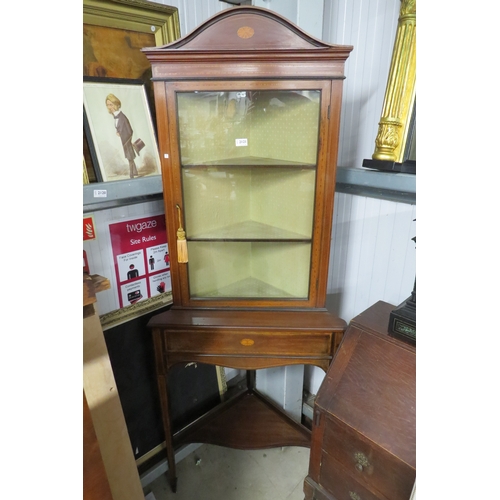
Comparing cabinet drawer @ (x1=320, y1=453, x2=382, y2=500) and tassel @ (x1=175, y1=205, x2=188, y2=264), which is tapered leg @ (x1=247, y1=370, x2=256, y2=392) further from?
tassel @ (x1=175, y1=205, x2=188, y2=264)

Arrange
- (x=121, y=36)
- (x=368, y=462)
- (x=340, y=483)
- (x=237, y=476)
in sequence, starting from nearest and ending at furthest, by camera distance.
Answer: (x=368, y=462) → (x=340, y=483) → (x=121, y=36) → (x=237, y=476)

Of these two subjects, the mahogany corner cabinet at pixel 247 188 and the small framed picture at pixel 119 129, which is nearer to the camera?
the mahogany corner cabinet at pixel 247 188

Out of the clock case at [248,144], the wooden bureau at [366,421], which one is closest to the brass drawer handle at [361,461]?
the wooden bureau at [366,421]

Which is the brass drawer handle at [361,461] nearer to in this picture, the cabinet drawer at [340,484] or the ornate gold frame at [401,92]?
the cabinet drawer at [340,484]

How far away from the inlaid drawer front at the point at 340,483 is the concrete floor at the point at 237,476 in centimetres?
63

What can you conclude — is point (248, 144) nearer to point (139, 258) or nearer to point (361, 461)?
point (139, 258)

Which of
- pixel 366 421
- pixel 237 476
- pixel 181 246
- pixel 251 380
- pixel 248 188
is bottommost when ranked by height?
pixel 237 476

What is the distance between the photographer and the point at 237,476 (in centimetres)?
164

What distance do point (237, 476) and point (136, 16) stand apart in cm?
201

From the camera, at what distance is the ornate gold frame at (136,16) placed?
1.08m

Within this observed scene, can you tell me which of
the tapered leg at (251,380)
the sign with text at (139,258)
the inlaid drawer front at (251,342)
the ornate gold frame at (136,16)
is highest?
the ornate gold frame at (136,16)

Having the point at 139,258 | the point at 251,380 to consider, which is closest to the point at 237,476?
the point at 251,380

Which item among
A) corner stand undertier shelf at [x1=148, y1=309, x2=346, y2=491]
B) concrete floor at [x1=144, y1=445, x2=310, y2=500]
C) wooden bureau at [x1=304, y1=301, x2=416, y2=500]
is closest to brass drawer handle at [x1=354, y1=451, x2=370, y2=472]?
wooden bureau at [x1=304, y1=301, x2=416, y2=500]

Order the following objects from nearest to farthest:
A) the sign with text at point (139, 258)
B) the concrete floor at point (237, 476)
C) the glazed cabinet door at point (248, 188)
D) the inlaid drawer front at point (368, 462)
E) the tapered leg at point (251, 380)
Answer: the inlaid drawer front at point (368, 462) → the glazed cabinet door at point (248, 188) → the sign with text at point (139, 258) → the concrete floor at point (237, 476) → the tapered leg at point (251, 380)
